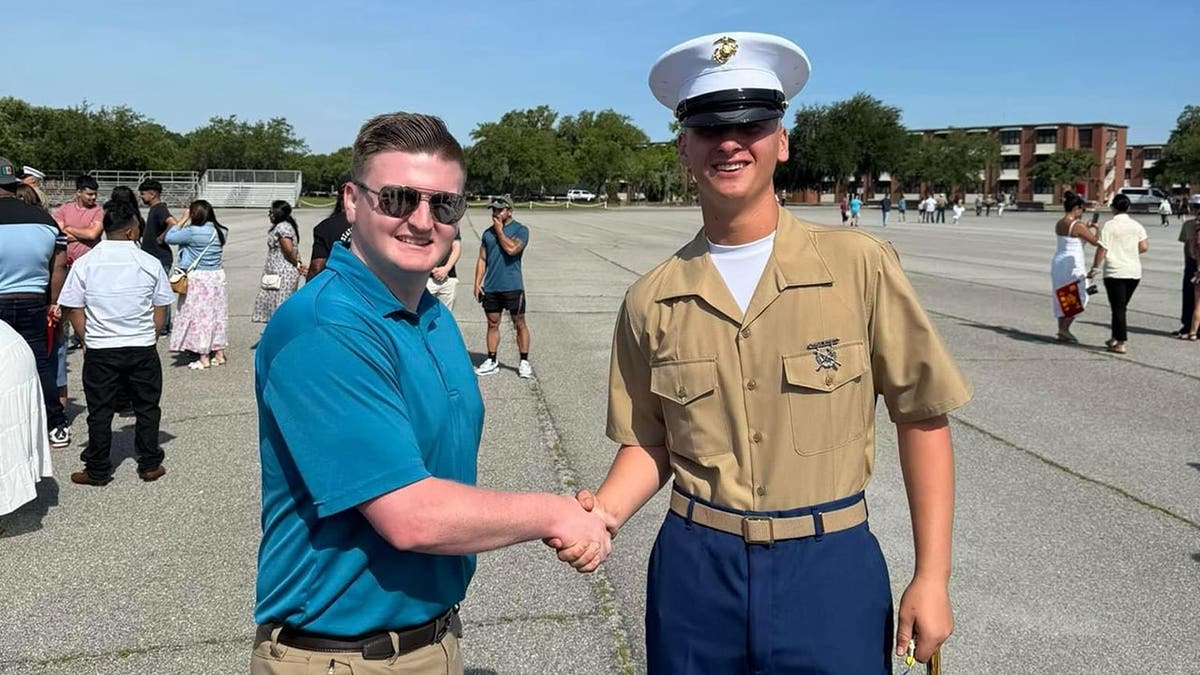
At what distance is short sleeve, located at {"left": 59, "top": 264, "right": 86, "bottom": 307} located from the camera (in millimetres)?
5934

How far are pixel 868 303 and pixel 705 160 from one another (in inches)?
20.3

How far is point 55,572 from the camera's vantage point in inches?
174

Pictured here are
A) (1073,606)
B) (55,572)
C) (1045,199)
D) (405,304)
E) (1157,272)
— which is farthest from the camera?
(1045,199)

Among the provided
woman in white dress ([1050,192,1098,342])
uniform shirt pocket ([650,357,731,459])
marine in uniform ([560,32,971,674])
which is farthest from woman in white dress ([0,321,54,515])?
woman in white dress ([1050,192,1098,342])

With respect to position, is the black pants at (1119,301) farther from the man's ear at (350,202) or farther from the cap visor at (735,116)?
the man's ear at (350,202)

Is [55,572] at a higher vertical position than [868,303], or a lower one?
lower

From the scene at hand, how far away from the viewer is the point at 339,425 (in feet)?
5.59

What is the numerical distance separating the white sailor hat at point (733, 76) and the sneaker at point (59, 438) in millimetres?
6229

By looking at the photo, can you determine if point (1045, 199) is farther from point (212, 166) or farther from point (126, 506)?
point (126, 506)

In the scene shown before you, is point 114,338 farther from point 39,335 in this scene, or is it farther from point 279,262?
point 279,262

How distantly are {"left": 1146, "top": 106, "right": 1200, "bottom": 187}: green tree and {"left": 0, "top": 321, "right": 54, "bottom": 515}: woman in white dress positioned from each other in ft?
259

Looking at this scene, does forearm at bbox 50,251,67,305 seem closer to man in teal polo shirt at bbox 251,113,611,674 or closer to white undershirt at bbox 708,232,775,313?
man in teal polo shirt at bbox 251,113,611,674

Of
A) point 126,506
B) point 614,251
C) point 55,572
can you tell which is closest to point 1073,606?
point 55,572

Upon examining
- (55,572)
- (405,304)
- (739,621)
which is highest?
(405,304)
